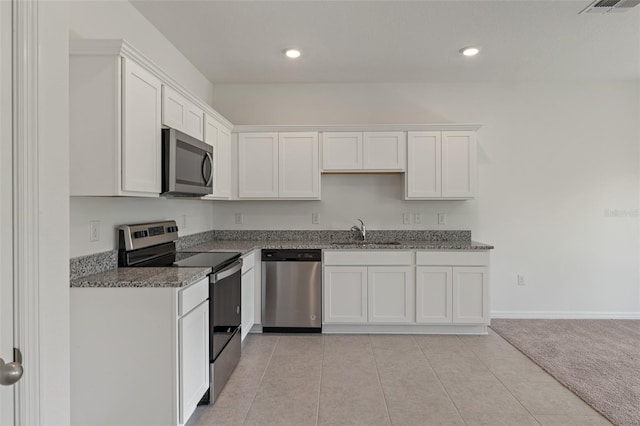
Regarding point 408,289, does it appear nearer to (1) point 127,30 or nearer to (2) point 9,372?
(1) point 127,30

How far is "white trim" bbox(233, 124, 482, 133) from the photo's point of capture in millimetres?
4043

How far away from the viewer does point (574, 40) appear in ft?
10.8

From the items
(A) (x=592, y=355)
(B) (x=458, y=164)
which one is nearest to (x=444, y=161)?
(B) (x=458, y=164)

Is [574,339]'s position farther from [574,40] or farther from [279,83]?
[279,83]

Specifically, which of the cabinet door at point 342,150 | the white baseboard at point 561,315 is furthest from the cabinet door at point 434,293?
the cabinet door at point 342,150

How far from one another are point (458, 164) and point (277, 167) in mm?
1909

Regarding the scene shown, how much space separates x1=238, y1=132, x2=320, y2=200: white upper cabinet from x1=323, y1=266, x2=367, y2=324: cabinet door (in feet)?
2.84

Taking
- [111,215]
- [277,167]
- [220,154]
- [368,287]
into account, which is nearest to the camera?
[111,215]

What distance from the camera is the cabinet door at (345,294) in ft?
12.6

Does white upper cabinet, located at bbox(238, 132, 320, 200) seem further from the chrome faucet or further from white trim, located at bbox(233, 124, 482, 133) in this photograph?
the chrome faucet

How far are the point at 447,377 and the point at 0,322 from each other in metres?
2.82

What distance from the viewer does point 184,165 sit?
8.82 feet

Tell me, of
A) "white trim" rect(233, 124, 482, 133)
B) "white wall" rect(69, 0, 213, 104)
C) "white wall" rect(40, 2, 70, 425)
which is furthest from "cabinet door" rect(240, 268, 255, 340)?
"white wall" rect(40, 2, 70, 425)

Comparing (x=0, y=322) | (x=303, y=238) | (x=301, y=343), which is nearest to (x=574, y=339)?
(x=301, y=343)
